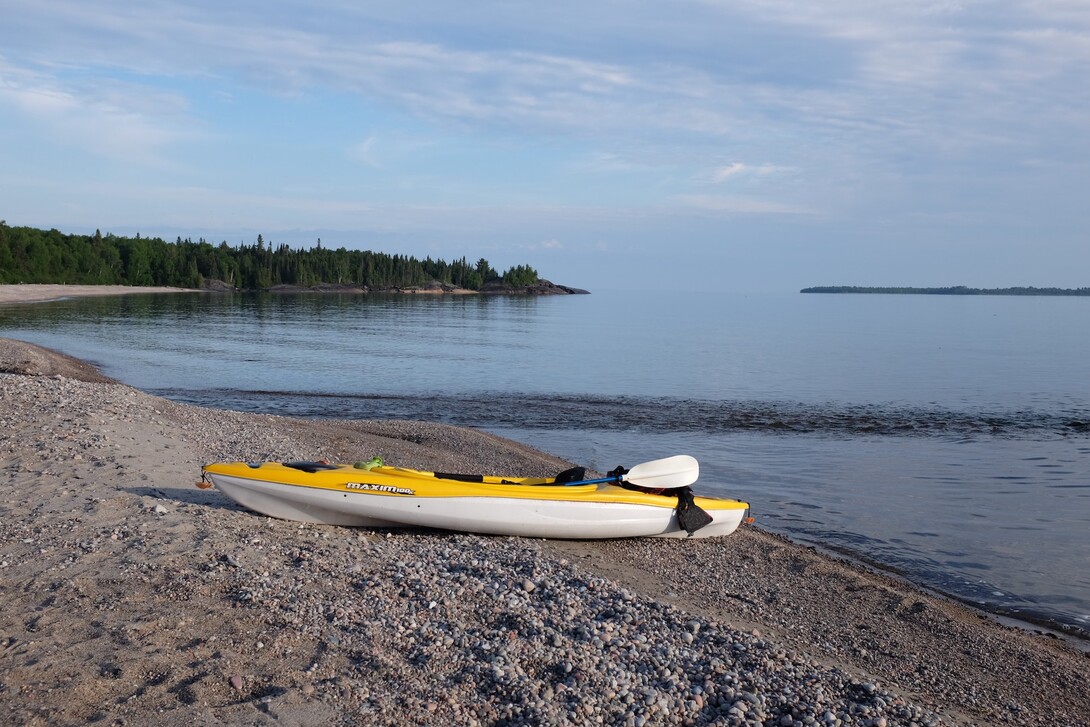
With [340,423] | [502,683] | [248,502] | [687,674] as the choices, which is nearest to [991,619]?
[687,674]

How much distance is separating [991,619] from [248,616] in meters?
7.94

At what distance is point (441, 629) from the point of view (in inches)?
267

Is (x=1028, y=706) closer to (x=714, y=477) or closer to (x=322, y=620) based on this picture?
(x=322, y=620)

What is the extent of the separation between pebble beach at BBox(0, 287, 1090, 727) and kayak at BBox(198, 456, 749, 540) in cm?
22

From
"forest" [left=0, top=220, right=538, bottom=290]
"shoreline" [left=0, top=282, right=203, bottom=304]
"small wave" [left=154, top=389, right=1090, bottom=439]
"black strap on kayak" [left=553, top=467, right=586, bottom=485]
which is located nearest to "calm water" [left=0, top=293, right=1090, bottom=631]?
"small wave" [left=154, top=389, right=1090, bottom=439]

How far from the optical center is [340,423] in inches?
817

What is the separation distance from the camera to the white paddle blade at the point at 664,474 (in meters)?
11.1

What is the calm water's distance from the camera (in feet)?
42.1

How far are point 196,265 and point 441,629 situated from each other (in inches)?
6215

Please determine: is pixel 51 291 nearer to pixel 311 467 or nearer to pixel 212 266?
pixel 212 266

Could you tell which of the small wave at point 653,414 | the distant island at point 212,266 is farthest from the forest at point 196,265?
the small wave at point 653,414

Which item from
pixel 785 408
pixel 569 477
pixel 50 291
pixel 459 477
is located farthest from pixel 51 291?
pixel 569 477

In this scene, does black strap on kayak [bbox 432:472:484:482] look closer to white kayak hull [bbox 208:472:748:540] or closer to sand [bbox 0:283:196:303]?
white kayak hull [bbox 208:472:748:540]

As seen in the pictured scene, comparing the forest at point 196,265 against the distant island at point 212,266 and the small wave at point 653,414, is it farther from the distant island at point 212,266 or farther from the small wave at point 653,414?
the small wave at point 653,414
